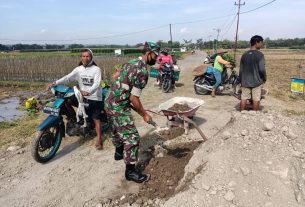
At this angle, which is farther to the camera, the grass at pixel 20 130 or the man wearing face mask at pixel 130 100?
the grass at pixel 20 130

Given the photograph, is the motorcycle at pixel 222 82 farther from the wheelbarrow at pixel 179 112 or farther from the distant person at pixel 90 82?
the distant person at pixel 90 82

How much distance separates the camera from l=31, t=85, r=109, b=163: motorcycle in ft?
14.5

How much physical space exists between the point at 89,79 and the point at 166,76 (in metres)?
5.77

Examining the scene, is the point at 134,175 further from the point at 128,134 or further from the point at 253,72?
the point at 253,72

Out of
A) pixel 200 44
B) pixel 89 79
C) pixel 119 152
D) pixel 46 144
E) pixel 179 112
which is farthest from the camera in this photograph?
pixel 200 44

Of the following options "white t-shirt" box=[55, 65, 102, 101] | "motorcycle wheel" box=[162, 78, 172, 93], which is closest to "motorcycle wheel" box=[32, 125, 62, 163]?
"white t-shirt" box=[55, 65, 102, 101]

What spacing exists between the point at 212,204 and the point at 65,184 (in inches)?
82.9

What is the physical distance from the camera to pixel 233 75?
9.40m

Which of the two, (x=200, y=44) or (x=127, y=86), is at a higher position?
(x=200, y=44)

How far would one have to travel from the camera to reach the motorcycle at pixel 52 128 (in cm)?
442

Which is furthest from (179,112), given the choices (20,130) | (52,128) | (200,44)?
(200,44)

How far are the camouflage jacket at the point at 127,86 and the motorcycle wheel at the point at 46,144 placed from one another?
4.87 feet

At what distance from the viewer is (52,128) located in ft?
15.8

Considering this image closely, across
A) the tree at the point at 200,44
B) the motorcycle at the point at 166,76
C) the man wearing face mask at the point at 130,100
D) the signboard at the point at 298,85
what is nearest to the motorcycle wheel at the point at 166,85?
the motorcycle at the point at 166,76
